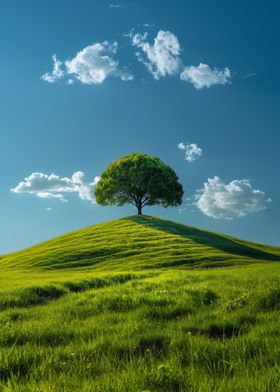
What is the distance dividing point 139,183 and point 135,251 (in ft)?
101

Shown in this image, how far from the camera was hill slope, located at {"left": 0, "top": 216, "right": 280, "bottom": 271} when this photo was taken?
52.8m

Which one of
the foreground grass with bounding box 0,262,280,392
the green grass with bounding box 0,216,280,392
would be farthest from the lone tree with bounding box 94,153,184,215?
→ the foreground grass with bounding box 0,262,280,392

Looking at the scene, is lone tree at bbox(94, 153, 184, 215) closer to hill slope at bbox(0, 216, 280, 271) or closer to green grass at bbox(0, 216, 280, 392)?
hill slope at bbox(0, 216, 280, 271)

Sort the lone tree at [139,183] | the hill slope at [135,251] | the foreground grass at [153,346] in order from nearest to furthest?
the foreground grass at [153,346]
the hill slope at [135,251]
the lone tree at [139,183]

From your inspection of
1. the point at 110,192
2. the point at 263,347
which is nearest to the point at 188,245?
the point at 110,192

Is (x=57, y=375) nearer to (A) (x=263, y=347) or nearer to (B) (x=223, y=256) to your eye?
(A) (x=263, y=347)

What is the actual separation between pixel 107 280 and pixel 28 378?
19865 mm

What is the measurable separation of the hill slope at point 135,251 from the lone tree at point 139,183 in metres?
10.6

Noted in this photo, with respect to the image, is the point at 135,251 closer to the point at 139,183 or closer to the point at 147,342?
the point at 139,183

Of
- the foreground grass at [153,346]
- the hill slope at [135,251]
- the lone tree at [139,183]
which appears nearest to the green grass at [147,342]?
the foreground grass at [153,346]

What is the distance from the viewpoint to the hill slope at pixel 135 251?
52812 millimetres

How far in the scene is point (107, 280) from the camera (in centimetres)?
2575

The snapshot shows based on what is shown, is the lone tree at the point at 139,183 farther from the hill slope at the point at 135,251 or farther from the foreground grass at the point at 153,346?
the foreground grass at the point at 153,346

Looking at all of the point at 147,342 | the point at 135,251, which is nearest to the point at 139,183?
the point at 135,251
